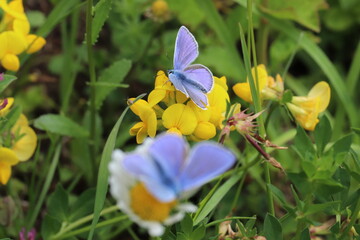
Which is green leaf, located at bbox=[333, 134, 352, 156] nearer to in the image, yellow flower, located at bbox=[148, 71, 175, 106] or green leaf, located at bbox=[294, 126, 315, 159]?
green leaf, located at bbox=[294, 126, 315, 159]

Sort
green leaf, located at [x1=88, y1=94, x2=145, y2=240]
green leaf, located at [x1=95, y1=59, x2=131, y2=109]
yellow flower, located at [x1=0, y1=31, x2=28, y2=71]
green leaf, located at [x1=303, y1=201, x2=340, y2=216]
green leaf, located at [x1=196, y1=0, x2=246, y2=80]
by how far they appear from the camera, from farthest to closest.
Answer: green leaf, located at [x1=196, y1=0, x2=246, y2=80], green leaf, located at [x1=95, y1=59, x2=131, y2=109], yellow flower, located at [x1=0, y1=31, x2=28, y2=71], green leaf, located at [x1=88, y1=94, x2=145, y2=240], green leaf, located at [x1=303, y1=201, x2=340, y2=216]

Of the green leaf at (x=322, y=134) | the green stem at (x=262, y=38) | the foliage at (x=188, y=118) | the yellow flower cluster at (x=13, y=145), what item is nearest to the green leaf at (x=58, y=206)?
Result: the foliage at (x=188, y=118)

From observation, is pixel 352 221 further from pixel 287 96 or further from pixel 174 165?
pixel 174 165

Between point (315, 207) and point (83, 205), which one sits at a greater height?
point (315, 207)

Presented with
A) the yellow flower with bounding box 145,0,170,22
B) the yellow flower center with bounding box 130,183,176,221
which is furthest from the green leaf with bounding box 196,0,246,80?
the yellow flower center with bounding box 130,183,176,221

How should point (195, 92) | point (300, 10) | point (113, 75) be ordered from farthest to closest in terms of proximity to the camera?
1. point (300, 10)
2. point (113, 75)
3. point (195, 92)

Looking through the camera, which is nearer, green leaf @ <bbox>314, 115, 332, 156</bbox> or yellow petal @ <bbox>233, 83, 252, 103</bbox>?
green leaf @ <bbox>314, 115, 332, 156</bbox>

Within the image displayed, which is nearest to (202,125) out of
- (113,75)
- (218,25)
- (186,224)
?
(186,224)
